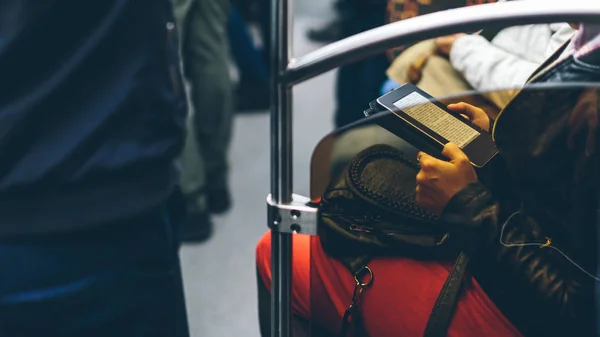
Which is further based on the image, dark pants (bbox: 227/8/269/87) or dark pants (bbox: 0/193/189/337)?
dark pants (bbox: 227/8/269/87)

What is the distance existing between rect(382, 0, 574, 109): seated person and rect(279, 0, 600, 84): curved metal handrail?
100 mm

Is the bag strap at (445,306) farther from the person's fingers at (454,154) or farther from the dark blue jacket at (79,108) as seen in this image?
the dark blue jacket at (79,108)

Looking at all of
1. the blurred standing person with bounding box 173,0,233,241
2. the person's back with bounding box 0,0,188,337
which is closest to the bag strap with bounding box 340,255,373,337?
the person's back with bounding box 0,0,188,337

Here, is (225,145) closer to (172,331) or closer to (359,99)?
(359,99)

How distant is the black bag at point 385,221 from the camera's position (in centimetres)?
74

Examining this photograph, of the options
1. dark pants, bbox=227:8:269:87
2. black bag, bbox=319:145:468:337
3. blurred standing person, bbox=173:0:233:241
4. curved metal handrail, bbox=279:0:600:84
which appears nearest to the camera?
curved metal handrail, bbox=279:0:600:84

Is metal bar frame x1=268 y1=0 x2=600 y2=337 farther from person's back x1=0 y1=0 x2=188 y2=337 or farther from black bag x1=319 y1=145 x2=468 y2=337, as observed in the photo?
person's back x1=0 y1=0 x2=188 y2=337

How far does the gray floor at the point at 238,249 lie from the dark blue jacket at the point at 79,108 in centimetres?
24

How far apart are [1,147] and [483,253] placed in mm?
624

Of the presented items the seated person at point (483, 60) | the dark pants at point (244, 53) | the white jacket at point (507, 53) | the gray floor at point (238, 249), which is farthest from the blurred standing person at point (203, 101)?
the white jacket at point (507, 53)

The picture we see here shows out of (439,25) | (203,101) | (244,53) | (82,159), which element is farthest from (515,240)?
(244,53)

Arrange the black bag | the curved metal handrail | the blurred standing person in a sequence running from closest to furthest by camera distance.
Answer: the curved metal handrail → the black bag → the blurred standing person

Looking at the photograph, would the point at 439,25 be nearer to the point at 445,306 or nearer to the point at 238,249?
the point at 445,306

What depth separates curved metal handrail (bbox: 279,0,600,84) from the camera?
60cm
